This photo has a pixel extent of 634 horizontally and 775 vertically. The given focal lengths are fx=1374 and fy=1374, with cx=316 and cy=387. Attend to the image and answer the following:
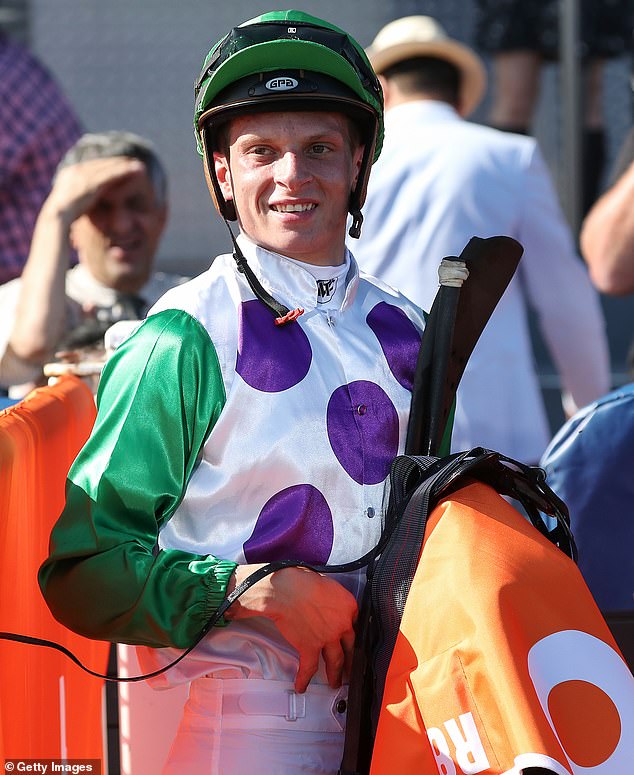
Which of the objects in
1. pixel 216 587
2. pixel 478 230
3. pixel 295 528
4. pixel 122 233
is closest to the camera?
pixel 216 587

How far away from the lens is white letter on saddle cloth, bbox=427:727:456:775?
5.16ft

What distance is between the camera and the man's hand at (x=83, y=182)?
4.05 meters

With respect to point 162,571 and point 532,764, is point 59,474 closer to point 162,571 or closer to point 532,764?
point 162,571

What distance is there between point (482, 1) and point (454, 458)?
5.28 meters

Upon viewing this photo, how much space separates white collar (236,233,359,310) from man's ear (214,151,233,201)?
11 centimetres

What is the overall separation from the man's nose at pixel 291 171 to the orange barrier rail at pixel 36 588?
20.7 inches

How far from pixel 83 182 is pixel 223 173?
211 cm

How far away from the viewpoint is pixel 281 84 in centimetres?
192

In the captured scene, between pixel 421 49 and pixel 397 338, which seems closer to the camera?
pixel 397 338

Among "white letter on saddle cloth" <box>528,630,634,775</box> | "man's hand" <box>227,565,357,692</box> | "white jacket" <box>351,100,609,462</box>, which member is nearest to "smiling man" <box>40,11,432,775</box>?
"man's hand" <box>227,565,357,692</box>

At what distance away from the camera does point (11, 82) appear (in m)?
5.32

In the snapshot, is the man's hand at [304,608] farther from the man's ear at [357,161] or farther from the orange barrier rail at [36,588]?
the man's ear at [357,161]

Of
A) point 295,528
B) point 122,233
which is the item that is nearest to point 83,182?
point 122,233

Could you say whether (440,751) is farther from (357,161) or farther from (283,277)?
(357,161)
